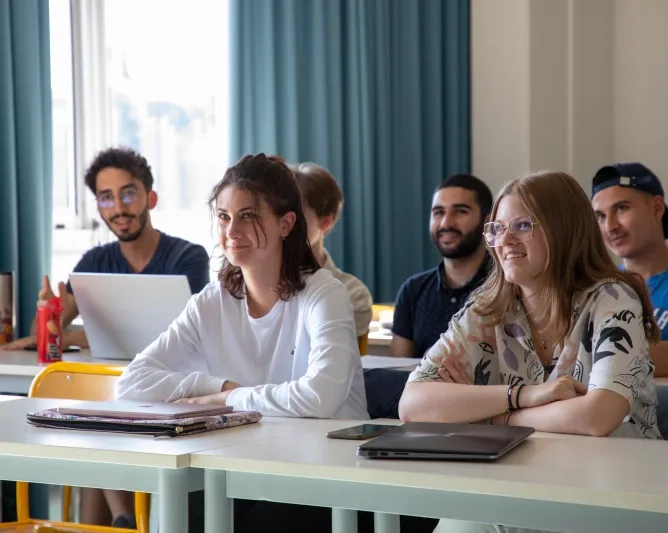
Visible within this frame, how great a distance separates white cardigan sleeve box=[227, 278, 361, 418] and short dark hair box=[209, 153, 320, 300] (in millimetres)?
86

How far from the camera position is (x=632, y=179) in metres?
3.27

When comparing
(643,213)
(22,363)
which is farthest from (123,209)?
(643,213)

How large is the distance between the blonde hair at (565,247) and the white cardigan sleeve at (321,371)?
44 centimetres

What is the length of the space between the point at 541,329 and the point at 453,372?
0.21m

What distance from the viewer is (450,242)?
3711 mm

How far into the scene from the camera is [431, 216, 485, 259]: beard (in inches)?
146

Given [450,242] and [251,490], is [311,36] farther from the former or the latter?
[251,490]

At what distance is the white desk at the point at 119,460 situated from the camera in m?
1.62

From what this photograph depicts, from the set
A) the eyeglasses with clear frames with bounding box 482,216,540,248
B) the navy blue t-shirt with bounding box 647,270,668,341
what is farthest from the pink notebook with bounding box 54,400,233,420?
the navy blue t-shirt with bounding box 647,270,668,341

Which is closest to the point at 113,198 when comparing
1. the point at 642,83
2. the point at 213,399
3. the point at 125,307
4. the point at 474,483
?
the point at 125,307

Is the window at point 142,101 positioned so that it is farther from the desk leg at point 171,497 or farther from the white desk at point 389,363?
the desk leg at point 171,497

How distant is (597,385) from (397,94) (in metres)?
3.71

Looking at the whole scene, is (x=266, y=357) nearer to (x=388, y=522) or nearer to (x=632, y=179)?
(x=388, y=522)

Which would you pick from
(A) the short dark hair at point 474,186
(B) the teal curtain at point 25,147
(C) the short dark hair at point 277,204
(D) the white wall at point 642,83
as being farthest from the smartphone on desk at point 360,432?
(D) the white wall at point 642,83
